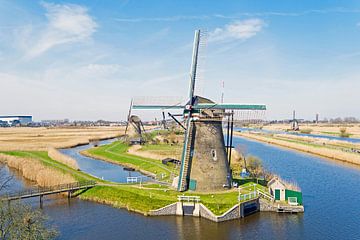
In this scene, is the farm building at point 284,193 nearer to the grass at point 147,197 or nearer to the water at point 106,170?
the grass at point 147,197

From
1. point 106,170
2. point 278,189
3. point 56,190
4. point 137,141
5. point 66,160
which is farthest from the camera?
point 137,141

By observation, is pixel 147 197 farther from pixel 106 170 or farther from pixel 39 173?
pixel 106 170

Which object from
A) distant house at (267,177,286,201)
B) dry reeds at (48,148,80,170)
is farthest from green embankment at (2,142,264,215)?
dry reeds at (48,148,80,170)

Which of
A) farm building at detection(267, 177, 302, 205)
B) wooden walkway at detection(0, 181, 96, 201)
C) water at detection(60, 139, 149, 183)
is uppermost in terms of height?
farm building at detection(267, 177, 302, 205)

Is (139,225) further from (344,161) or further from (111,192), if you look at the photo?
(344,161)

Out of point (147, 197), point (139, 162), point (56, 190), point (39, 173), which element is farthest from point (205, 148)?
point (139, 162)

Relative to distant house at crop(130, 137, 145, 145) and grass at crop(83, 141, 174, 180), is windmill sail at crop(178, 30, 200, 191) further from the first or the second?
distant house at crop(130, 137, 145, 145)

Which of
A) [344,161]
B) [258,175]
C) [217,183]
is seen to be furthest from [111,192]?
[344,161]
